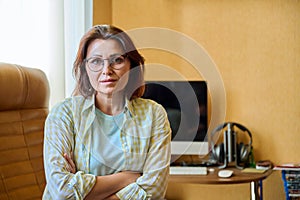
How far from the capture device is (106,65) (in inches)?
60.6

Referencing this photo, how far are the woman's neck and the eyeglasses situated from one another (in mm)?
107

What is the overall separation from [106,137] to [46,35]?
122 cm

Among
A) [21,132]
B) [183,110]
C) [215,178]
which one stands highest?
[21,132]

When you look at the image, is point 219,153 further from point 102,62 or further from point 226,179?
point 102,62

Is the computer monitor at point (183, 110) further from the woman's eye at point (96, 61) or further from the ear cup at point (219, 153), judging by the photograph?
the woman's eye at point (96, 61)

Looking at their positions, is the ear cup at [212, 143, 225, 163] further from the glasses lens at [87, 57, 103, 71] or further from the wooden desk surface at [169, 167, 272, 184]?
the glasses lens at [87, 57, 103, 71]

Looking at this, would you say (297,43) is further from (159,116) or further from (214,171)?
(159,116)

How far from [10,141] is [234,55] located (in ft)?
6.16

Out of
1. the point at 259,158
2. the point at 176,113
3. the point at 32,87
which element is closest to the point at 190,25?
the point at 176,113

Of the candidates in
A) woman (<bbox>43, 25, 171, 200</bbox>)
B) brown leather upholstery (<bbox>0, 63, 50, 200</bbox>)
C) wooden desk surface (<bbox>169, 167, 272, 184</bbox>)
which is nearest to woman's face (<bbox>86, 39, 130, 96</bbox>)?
woman (<bbox>43, 25, 171, 200</bbox>)

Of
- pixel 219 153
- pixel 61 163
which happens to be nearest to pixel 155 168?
pixel 61 163

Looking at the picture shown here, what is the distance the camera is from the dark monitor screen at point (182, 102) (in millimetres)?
3111

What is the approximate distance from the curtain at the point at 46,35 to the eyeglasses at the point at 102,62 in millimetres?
861

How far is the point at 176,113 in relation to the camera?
3123mm
